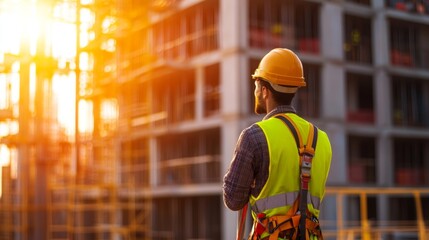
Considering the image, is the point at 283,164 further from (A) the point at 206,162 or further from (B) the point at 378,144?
(B) the point at 378,144

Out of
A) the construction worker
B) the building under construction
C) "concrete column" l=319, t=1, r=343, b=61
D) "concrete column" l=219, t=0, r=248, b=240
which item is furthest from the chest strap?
"concrete column" l=319, t=1, r=343, b=61

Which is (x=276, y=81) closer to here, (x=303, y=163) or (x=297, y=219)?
(x=303, y=163)

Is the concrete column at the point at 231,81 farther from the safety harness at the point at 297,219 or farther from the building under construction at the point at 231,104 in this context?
the safety harness at the point at 297,219

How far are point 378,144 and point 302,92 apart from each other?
331cm

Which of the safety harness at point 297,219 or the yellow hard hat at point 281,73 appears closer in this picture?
the safety harness at point 297,219

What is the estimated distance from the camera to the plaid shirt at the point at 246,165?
2.45 meters

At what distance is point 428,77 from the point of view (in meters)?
24.1

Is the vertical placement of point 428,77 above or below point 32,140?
above

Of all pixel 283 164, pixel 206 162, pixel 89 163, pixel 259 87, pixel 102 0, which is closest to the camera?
pixel 283 164

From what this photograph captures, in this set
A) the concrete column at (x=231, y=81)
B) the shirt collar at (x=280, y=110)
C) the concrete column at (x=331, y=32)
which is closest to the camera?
the shirt collar at (x=280, y=110)

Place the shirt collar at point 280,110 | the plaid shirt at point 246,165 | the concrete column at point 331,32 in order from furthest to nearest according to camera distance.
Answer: the concrete column at point 331,32, the shirt collar at point 280,110, the plaid shirt at point 246,165

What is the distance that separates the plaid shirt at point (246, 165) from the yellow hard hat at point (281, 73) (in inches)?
8.8

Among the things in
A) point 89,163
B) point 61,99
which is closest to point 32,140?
point 61,99

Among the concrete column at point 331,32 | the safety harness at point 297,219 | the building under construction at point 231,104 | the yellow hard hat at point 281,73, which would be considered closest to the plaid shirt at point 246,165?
the safety harness at point 297,219
